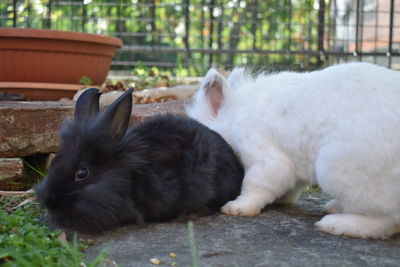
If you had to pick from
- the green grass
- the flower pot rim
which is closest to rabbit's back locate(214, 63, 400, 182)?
the green grass

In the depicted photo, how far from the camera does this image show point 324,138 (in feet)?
8.65

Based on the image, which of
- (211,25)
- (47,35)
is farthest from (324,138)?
(211,25)

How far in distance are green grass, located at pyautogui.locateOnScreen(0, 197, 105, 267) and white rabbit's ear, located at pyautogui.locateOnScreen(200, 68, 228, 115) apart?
1203mm

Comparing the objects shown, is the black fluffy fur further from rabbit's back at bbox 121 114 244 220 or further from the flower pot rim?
the flower pot rim

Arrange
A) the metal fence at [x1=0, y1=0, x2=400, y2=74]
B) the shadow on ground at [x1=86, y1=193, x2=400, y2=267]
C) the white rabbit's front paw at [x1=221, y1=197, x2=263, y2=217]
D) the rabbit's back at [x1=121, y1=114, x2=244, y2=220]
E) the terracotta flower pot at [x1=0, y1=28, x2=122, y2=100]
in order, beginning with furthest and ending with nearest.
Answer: the metal fence at [x1=0, y1=0, x2=400, y2=74]
the terracotta flower pot at [x1=0, y1=28, x2=122, y2=100]
the white rabbit's front paw at [x1=221, y1=197, x2=263, y2=217]
the rabbit's back at [x1=121, y1=114, x2=244, y2=220]
the shadow on ground at [x1=86, y1=193, x2=400, y2=267]

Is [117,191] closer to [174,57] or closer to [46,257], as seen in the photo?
[46,257]

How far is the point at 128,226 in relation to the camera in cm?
264

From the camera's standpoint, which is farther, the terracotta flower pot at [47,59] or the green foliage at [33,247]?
the terracotta flower pot at [47,59]

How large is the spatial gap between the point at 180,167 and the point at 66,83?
8.51 feet

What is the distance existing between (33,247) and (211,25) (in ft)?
20.0

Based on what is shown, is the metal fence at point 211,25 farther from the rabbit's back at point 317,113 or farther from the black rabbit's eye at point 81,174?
the black rabbit's eye at point 81,174

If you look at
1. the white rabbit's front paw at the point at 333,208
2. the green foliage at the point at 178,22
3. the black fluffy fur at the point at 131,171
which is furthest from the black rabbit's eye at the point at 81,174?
the green foliage at the point at 178,22

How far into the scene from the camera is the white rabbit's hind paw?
2.53 meters

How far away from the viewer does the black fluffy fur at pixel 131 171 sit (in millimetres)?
2402
